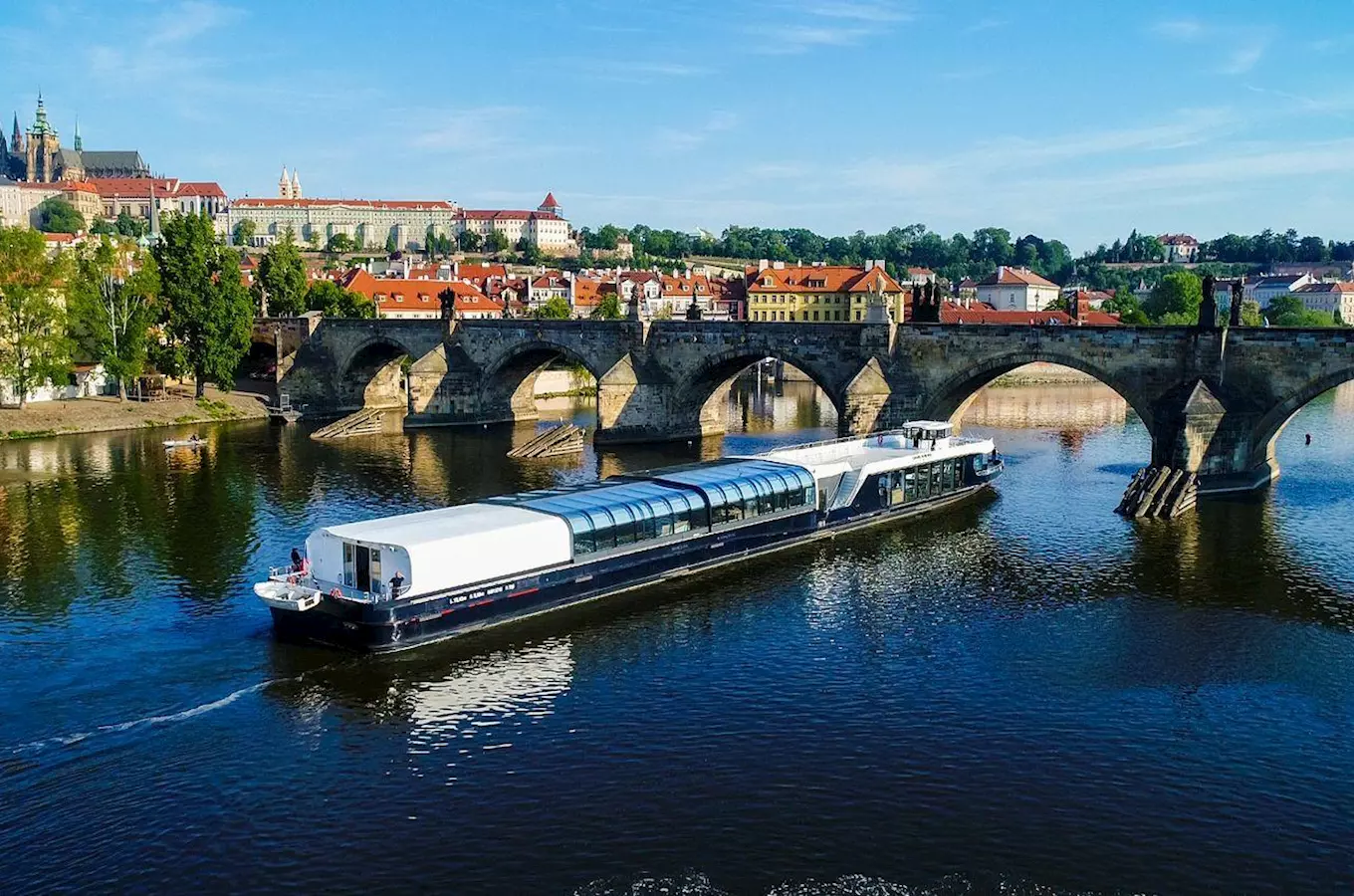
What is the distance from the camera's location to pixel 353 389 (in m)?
98.1

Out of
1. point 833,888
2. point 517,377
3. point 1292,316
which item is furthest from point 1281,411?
point 1292,316

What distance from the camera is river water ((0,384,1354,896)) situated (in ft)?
70.9

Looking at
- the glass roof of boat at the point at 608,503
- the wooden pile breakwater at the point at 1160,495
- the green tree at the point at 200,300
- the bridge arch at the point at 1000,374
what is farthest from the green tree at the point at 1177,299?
the glass roof of boat at the point at 608,503

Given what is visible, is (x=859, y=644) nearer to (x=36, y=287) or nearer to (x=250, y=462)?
(x=250, y=462)

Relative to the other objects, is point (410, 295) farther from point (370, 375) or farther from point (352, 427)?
point (352, 427)

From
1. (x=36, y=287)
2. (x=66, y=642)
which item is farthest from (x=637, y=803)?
(x=36, y=287)

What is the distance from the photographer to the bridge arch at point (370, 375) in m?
96.0

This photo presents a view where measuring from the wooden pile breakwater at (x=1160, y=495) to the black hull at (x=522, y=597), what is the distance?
15.8 meters

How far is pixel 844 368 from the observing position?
68.8 metres

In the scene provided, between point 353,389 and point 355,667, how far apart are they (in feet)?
231

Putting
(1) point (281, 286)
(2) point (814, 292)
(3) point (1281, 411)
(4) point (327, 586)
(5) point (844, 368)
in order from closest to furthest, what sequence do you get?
(4) point (327, 586) < (3) point (1281, 411) < (5) point (844, 368) < (1) point (281, 286) < (2) point (814, 292)

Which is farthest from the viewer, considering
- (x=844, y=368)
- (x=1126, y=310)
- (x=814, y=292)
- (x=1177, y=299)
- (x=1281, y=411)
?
(x=1126, y=310)

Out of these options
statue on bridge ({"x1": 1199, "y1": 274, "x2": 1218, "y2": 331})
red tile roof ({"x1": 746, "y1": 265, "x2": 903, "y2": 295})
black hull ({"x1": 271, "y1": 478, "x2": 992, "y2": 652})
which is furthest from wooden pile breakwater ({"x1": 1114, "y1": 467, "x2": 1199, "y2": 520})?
red tile roof ({"x1": 746, "y1": 265, "x2": 903, "y2": 295})

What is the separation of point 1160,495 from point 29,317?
70.0m
